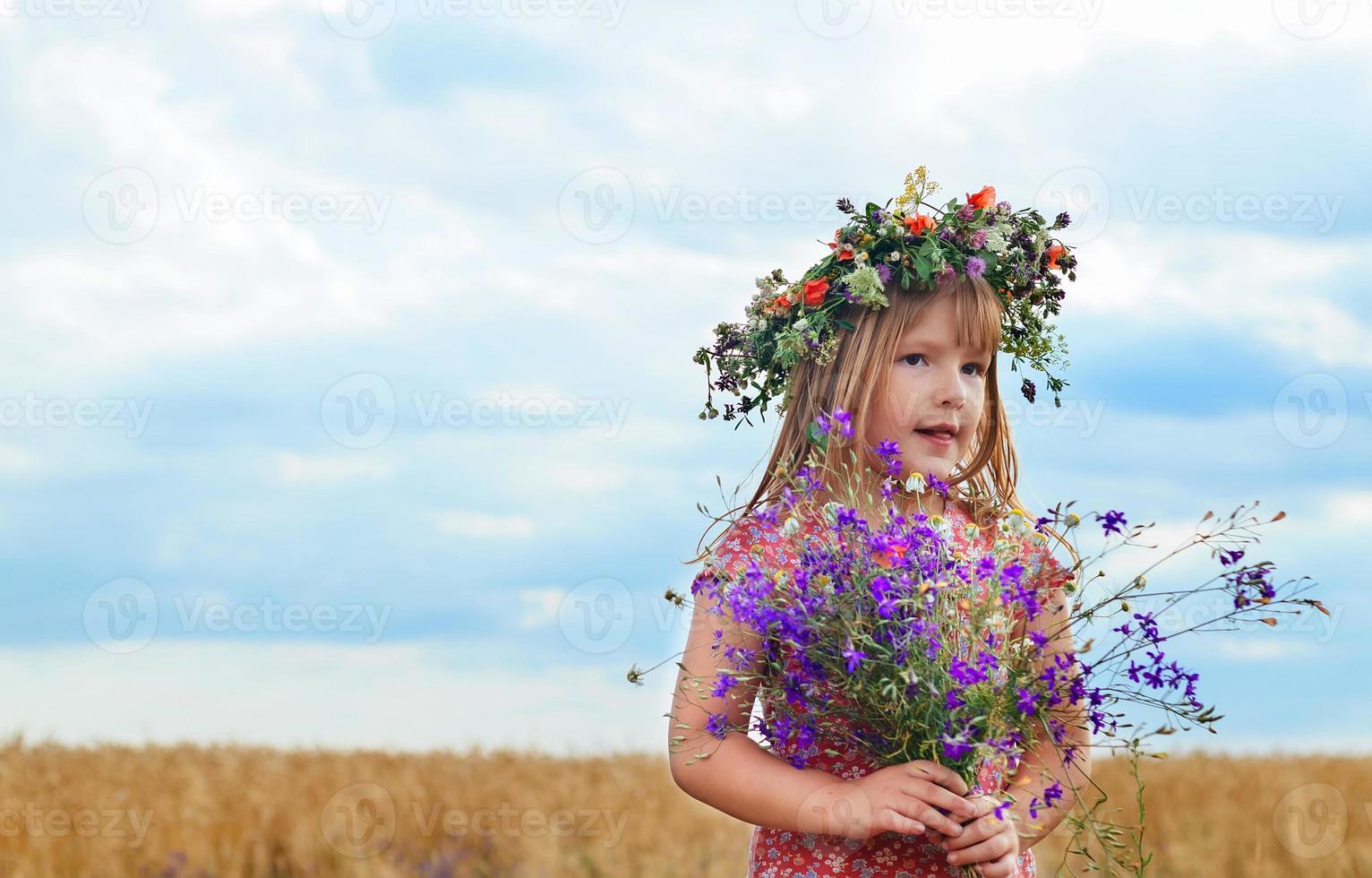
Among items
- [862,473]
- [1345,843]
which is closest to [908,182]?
[862,473]

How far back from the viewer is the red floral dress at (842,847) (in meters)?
3.07

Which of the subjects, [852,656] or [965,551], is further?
[965,551]

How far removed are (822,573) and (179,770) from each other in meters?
7.08

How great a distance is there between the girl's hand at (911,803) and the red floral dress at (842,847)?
0.62ft

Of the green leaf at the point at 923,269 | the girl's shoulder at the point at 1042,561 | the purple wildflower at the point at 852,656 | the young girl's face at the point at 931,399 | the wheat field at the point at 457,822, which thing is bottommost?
the wheat field at the point at 457,822

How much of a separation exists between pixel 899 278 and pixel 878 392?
43 cm

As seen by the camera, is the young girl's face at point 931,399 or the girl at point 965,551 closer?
the girl at point 965,551

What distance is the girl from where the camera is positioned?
2787mm

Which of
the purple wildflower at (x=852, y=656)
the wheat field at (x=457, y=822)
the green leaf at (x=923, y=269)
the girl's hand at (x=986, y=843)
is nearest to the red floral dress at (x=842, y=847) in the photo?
the girl's hand at (x=986, y=843)

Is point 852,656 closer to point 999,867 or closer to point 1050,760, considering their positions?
point 999,867

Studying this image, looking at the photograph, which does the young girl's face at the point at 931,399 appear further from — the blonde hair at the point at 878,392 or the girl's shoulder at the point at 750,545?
the girl's shoulder at the point at 750,545

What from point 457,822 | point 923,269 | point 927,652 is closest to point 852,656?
point 927,652

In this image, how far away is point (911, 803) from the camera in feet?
8.90

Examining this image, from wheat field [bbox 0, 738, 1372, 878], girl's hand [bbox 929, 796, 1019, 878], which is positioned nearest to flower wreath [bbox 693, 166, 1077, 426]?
girl's hand [bbox 929, 796, 1019, 878]
